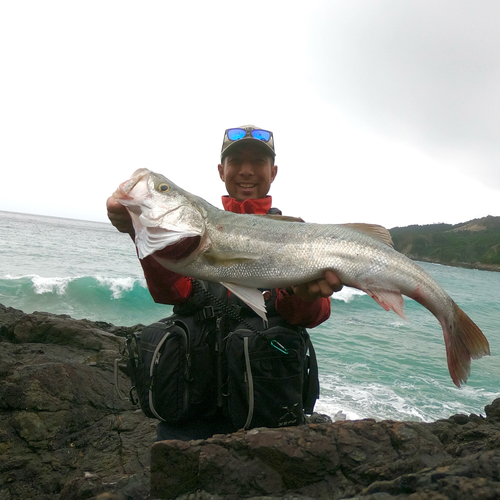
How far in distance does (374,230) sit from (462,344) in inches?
43.8

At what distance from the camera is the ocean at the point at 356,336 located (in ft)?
24.1

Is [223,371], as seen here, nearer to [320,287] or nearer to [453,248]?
[320,287]

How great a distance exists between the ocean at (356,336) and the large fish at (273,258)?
182 inches

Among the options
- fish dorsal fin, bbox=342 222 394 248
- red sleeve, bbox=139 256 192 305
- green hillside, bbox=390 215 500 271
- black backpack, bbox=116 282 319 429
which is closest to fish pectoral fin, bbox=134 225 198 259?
red sleeve, bbox=139 256 192 305

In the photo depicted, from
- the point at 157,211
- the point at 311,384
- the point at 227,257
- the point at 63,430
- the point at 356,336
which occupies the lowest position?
the point at 356,336

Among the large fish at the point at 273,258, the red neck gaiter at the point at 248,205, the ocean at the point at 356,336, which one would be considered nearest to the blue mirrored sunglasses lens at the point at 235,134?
the red neck gaiter at the point at 248,205

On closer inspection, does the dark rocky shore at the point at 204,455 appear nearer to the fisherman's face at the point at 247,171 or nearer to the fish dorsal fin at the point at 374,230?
the fish dorsal fin at the point at 374,230

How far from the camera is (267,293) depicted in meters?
3.11

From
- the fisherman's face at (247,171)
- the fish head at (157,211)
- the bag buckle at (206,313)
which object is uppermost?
the fisherman's face at (247,171)

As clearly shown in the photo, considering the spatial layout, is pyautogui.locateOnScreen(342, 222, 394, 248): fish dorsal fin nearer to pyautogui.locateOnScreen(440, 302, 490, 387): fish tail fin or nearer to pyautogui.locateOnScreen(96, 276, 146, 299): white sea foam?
pyautogui.locateOnScreen(440, 302, 490, 387): fish tail fin

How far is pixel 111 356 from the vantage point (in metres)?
5.72

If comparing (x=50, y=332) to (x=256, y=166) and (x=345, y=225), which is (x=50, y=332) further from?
(x=345, y=225)

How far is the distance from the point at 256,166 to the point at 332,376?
21.8 feet

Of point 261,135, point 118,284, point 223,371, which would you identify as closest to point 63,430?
point 223,371
